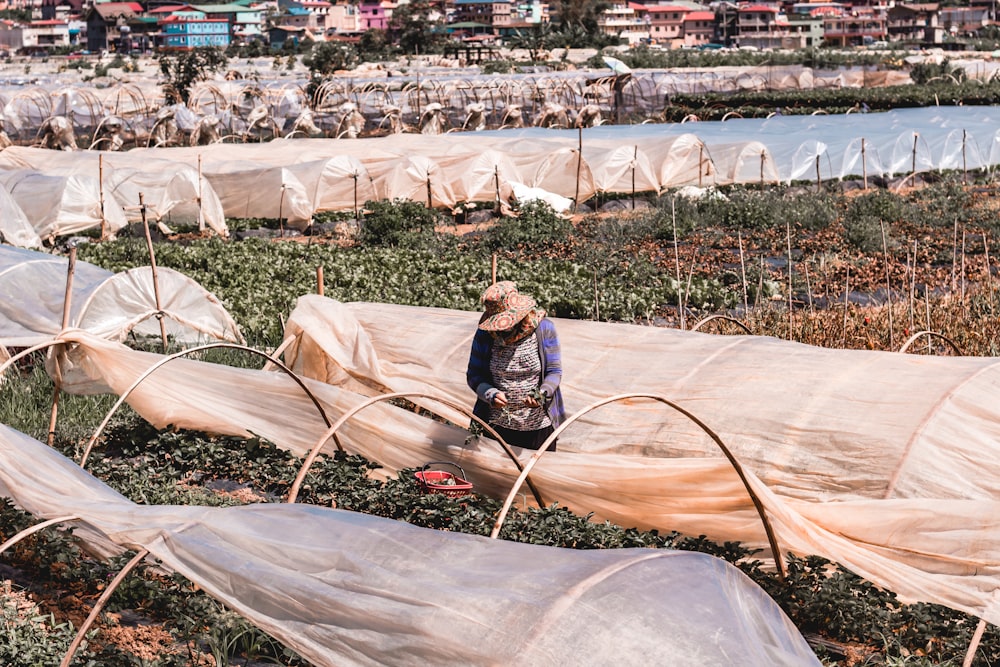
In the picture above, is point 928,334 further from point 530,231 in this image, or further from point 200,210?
point 200,210

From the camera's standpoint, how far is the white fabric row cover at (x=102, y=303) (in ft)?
30.8

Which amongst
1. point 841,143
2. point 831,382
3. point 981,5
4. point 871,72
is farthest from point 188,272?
point 981,5

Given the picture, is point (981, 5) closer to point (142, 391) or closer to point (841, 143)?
point (841, 143)

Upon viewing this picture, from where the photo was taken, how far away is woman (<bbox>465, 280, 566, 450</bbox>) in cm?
629

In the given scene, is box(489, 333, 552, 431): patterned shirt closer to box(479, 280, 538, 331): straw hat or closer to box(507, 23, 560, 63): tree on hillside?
box(479, 280, 538, 331): straw hat

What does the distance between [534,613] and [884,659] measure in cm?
223

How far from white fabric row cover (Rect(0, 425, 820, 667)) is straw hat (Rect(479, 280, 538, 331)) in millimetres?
2169

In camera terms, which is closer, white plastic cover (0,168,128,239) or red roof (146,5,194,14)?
white plastic cover (0,168,128,239)

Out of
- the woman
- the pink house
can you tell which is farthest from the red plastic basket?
the pink house

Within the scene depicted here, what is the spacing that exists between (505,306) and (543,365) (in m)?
0.43

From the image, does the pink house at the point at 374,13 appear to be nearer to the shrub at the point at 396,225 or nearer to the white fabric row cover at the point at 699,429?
the shrub at the point at 396,225

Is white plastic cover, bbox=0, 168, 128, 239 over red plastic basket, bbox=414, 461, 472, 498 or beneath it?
over

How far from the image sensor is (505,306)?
6.27m

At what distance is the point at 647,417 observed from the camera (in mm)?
7062
